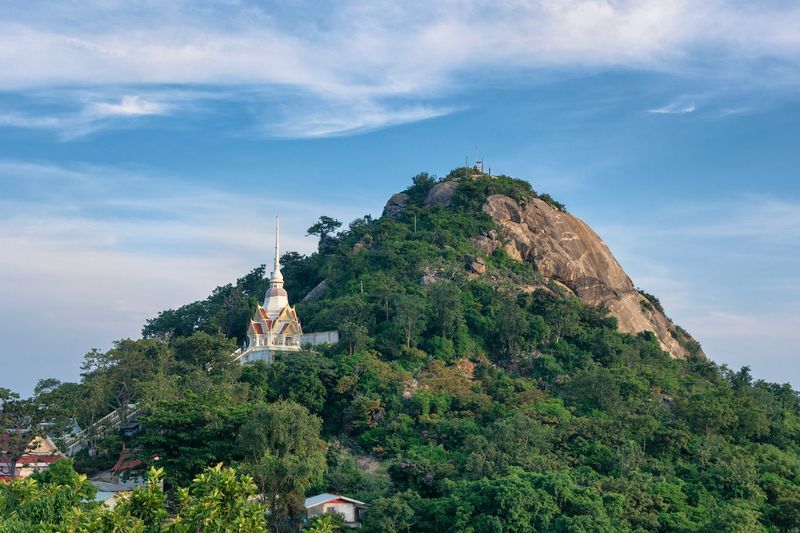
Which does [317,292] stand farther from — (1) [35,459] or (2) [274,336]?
(1) [35,459]

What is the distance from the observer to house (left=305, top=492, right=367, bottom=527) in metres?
40.8

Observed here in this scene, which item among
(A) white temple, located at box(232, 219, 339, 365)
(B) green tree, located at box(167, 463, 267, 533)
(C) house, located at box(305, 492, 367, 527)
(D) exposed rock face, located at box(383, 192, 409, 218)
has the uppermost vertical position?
(D) exposed rock face, located at box(383, 192, 409, 218)

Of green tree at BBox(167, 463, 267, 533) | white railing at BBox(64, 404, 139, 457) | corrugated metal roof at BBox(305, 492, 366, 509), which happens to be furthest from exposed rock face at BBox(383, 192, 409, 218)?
green tree at BBox(167, 463, 267, 533)

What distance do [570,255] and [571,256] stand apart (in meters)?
0.11

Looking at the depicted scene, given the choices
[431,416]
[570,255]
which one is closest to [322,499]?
[431,416]

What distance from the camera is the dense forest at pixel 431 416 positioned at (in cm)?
3809

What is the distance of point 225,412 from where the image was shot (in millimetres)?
42312

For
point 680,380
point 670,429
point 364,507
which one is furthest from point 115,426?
point 680,380

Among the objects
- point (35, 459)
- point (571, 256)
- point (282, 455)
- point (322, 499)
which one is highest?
point (571, 256)

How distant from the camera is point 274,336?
61.5 m

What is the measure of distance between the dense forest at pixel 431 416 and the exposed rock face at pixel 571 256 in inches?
71.2

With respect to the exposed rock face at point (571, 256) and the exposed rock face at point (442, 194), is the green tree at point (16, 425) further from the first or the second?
Answer: the exposed rock face at point (442, 194)

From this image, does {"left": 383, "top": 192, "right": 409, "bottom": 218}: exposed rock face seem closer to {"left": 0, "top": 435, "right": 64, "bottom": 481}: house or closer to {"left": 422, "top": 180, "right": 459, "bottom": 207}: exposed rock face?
{"left": 422, "top": 180, "right": 459, "bottom": 207}: exposed rock face

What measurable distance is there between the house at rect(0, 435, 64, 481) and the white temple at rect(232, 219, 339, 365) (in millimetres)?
14014
